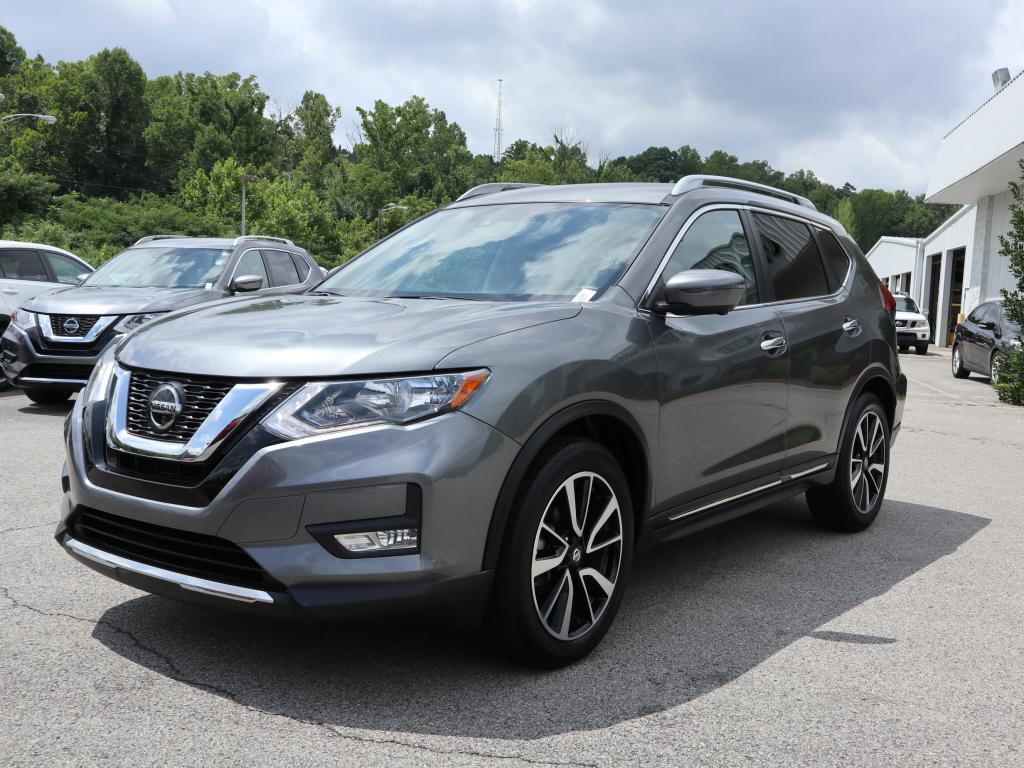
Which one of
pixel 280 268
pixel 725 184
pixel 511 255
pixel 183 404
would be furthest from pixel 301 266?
pixel 183 404

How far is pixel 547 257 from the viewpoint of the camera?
4.17 meters

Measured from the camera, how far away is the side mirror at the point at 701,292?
12.4 feet

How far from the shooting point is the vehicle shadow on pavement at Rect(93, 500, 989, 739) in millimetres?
3146

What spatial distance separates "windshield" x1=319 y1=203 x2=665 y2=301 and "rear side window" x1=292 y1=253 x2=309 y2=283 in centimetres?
816

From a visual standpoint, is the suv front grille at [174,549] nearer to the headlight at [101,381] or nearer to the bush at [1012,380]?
the headlight at [101,381]

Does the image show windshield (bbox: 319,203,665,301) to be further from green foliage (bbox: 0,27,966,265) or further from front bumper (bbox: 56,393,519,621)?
green foliage (bbox: 0,27,966,265)

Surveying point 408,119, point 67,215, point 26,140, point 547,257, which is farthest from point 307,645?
point 408,119

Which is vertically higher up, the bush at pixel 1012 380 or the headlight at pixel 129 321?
the headlight at pixel 129 321

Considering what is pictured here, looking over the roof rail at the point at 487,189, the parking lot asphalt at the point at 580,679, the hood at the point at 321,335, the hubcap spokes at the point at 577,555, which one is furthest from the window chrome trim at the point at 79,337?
the hubcap spokes at the point at 577,555

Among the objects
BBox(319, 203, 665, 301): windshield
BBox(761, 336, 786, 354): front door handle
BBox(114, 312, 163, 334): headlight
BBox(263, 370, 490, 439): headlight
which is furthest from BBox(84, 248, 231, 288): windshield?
BBox(263, 370, 490, 439): headlight

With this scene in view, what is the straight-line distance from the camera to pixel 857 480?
5688 millimetres

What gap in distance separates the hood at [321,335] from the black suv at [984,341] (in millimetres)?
15291

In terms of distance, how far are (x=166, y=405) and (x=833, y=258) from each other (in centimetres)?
393

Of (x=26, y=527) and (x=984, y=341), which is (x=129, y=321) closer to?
(x=26, y=527)
